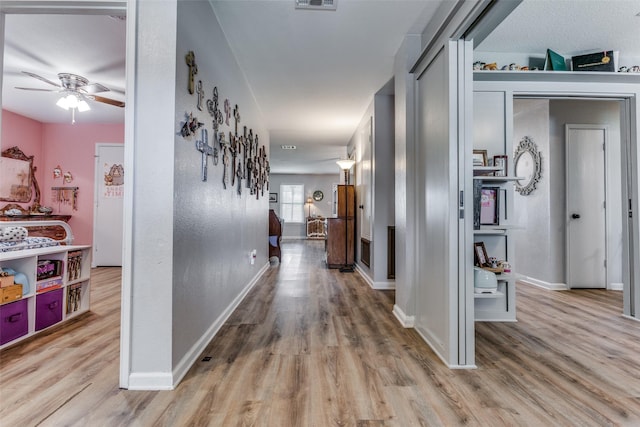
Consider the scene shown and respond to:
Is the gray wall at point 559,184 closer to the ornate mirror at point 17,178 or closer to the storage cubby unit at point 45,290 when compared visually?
the storage cubby unit at point 45,290

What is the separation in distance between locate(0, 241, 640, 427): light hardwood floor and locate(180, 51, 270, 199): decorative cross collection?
126 centimetres

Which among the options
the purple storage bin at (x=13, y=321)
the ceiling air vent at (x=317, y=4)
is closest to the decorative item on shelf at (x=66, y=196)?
the purple storage bin at (x=13, y=321)

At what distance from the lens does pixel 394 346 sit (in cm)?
213

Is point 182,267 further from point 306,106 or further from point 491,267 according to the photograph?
point 306,106

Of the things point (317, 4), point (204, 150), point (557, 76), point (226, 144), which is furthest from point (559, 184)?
point (204, 150)

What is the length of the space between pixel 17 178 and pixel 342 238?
516 centimetres

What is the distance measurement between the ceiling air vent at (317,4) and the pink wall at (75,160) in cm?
451

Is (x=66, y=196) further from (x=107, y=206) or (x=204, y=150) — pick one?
(x=204, y=150)

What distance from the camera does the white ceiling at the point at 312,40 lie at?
7.57 feet

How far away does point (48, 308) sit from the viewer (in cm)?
245

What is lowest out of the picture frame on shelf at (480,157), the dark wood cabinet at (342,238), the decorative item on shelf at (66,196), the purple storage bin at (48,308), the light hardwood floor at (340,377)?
the light hardwood floor at (340,377)

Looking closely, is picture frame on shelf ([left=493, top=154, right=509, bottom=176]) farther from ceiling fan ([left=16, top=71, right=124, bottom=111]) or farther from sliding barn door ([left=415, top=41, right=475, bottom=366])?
ceiling fan ([left=16, top=71, right=124, bottom=111])

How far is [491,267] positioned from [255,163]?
298 centimetres

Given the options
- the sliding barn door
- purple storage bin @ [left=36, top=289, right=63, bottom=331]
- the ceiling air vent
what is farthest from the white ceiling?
purple storage bin @ [left=36, top=289, right=63, bottom=331]
